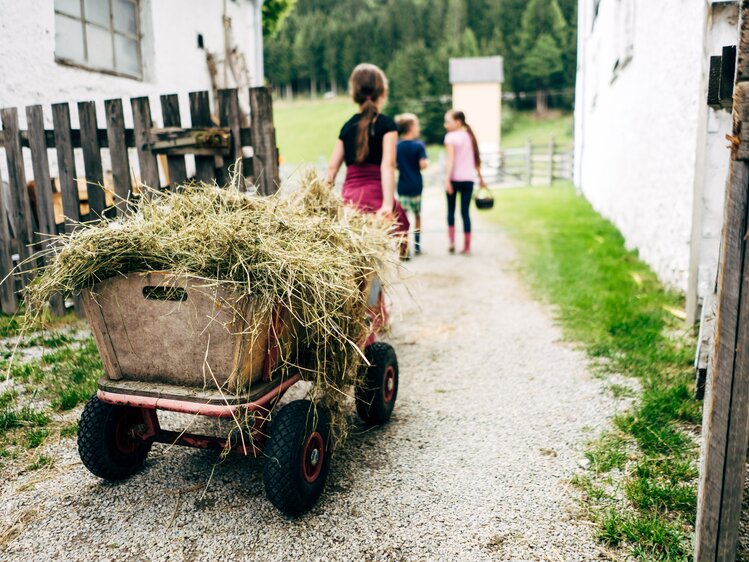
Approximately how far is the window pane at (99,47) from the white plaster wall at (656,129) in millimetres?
6044

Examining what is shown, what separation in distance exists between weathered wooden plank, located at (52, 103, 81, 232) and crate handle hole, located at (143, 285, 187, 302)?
8.67ft

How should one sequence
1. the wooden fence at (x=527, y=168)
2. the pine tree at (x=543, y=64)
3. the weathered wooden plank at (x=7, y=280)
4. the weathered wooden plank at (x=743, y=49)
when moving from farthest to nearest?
the pine tree at (x=543, y=64), the wooden fence at (x=527, y=168), the weathered wooden plank at (x=7, y=280), the weathered wooden plank at (x=743, y=49)

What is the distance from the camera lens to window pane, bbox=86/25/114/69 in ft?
22.4

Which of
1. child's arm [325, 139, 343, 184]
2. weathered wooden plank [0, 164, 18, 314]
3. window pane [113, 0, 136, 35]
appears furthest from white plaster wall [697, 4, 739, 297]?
window pane [113, 0, 136, 35]

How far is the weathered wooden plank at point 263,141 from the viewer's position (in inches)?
159

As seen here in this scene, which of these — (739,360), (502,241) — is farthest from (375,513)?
(502,241)

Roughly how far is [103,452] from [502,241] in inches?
289

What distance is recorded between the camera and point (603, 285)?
227 inches

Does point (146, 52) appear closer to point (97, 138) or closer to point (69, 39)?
point (69, 39)

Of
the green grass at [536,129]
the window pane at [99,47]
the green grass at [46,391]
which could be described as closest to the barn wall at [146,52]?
the window pane at [99,47]

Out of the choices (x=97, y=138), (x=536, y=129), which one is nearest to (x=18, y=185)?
(x=97, y=138)

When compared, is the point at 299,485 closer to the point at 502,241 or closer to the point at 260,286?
the point at 260,286

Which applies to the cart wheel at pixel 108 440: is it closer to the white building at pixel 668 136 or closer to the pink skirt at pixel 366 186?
the pink skirt at pixel 366 186

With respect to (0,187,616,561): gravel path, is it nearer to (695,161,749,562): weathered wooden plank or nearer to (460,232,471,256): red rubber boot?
(695,161,749,562): weathered wooden plank
